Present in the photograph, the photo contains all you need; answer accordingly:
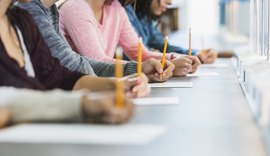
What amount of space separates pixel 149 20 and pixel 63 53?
133cm

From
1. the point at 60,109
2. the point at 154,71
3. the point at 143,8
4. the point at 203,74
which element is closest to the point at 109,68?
the point at 154,71

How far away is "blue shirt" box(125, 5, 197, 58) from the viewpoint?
267 centimetres

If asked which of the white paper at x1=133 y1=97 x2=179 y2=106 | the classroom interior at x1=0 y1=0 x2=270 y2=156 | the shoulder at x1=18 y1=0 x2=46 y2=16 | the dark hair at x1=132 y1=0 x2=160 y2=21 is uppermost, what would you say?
the shoulder at x1=18 y1=0 x2=46 y2=16

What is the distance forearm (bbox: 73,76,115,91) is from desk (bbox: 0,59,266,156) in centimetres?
15

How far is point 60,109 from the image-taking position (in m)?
1.00

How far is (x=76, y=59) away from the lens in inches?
65.3

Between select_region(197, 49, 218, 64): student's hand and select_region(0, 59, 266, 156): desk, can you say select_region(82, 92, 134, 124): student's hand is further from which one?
select_region(197, 49, 218, 64): student's hand

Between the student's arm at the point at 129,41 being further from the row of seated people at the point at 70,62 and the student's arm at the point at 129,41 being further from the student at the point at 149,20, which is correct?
the student at the point at 149,20

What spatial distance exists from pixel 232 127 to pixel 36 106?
0.37m

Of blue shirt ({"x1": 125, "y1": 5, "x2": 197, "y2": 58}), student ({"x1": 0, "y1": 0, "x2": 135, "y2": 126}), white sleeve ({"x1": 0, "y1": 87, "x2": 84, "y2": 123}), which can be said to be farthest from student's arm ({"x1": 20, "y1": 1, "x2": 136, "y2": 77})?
blue shirt ({"x1": 125, "y1": 5, "x2": 197, "y2": 58})

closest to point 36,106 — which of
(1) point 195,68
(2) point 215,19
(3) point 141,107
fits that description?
(3) point 141,107

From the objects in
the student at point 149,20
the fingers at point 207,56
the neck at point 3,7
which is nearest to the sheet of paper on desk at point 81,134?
the neck at point 3,7

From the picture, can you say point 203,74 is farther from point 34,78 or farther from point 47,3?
point 34,78

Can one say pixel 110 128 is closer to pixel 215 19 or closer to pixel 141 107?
pixel 141 107
